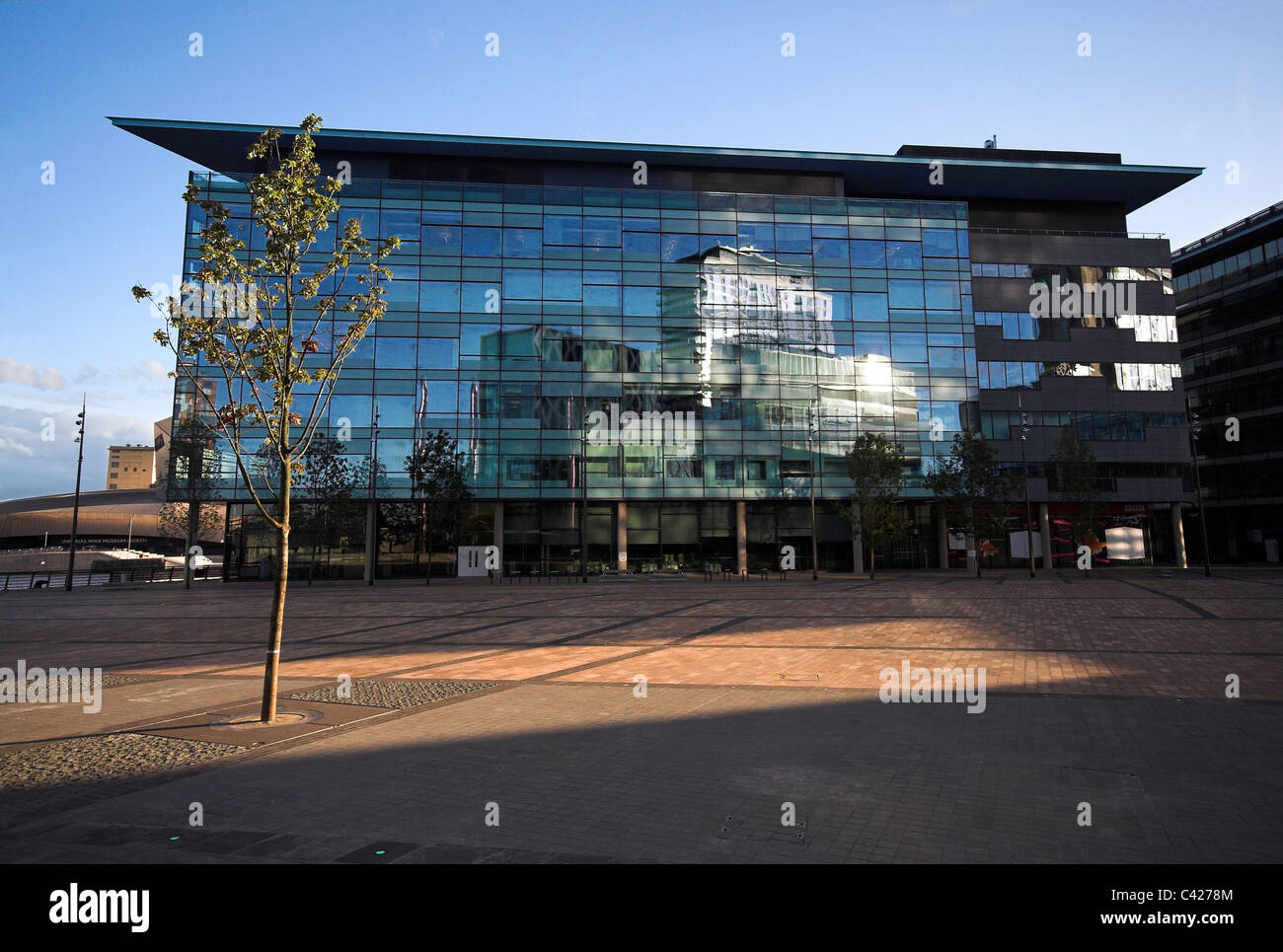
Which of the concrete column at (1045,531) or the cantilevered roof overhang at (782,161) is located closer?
the cantilevered roof overhang at (782,161)

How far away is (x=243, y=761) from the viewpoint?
7820 millimetres

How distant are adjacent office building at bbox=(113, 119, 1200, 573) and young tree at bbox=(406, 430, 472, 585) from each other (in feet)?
5.59

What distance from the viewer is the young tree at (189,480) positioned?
1620 inches

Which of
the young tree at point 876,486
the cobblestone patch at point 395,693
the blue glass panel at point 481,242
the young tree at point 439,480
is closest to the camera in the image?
the cobblestone patch at point 395,693

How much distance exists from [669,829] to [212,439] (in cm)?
4417

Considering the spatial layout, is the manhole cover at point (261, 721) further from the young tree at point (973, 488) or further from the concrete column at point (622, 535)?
the young tree at point (973, 488)

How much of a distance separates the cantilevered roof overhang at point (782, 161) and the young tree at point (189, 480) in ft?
54.0

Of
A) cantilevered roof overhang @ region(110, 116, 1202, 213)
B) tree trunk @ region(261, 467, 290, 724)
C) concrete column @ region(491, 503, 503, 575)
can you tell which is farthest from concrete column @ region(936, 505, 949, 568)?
tree trunk @ region(261, 467, 290, 724)

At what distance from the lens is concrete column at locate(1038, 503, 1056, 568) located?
49.4 meters

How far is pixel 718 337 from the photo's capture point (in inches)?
1866

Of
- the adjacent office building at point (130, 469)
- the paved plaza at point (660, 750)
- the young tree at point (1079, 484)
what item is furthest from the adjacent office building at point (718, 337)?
the adjacent office building at point (130, 469)

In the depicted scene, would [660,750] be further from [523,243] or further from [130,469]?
[130,469]

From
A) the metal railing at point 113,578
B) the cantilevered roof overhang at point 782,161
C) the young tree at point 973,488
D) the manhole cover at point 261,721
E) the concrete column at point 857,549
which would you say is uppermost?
the cantilevered roof overhang at point 782,161

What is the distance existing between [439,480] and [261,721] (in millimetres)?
33764
